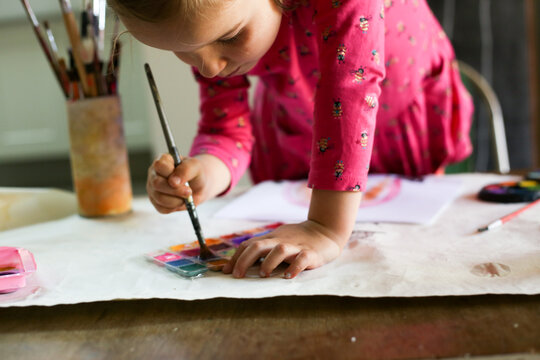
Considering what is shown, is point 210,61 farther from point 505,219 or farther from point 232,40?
point 505,219

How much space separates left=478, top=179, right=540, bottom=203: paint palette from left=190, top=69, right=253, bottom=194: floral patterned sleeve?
0.32 meters

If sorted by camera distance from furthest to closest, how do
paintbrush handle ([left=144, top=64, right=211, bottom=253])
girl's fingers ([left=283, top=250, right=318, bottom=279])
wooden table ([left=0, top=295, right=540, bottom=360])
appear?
paintbrush handle ([left=144, top=64, right=211, bottom=253]) → girl's fingers ([left=283, top=250, right=318, bottom=279]) → wooden table ([left=0, top=295, right=540, bottom=360])

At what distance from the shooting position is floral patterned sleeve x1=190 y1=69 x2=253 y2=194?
2.41ft

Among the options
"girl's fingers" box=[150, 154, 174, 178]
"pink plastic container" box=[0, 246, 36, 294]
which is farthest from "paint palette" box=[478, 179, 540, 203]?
"pink plastic container" box=[0, 246, 36, 294]

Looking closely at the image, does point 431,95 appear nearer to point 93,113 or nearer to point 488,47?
point 93,113

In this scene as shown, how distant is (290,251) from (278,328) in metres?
0.10

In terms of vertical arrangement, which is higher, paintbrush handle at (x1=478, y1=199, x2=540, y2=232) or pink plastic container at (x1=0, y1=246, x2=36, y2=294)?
pink plastic container at (x1=0, y1=246, x2=36, y2=294)

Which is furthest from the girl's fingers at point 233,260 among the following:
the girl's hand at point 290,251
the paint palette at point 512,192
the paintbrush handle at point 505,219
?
the paint palette at point 512,192

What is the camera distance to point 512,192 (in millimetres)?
628

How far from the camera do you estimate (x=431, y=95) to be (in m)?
0.91

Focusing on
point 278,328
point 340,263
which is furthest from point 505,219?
point 278,328

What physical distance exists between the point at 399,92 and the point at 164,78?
90 cm

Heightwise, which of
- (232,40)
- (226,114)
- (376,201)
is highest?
(232,40)

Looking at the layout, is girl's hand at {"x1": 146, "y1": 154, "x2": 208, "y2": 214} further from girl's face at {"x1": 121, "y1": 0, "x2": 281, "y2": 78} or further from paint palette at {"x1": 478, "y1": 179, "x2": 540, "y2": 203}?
paint palette at {"x1": 478, "y1": 179, "x2": 540, "y2": 203}
